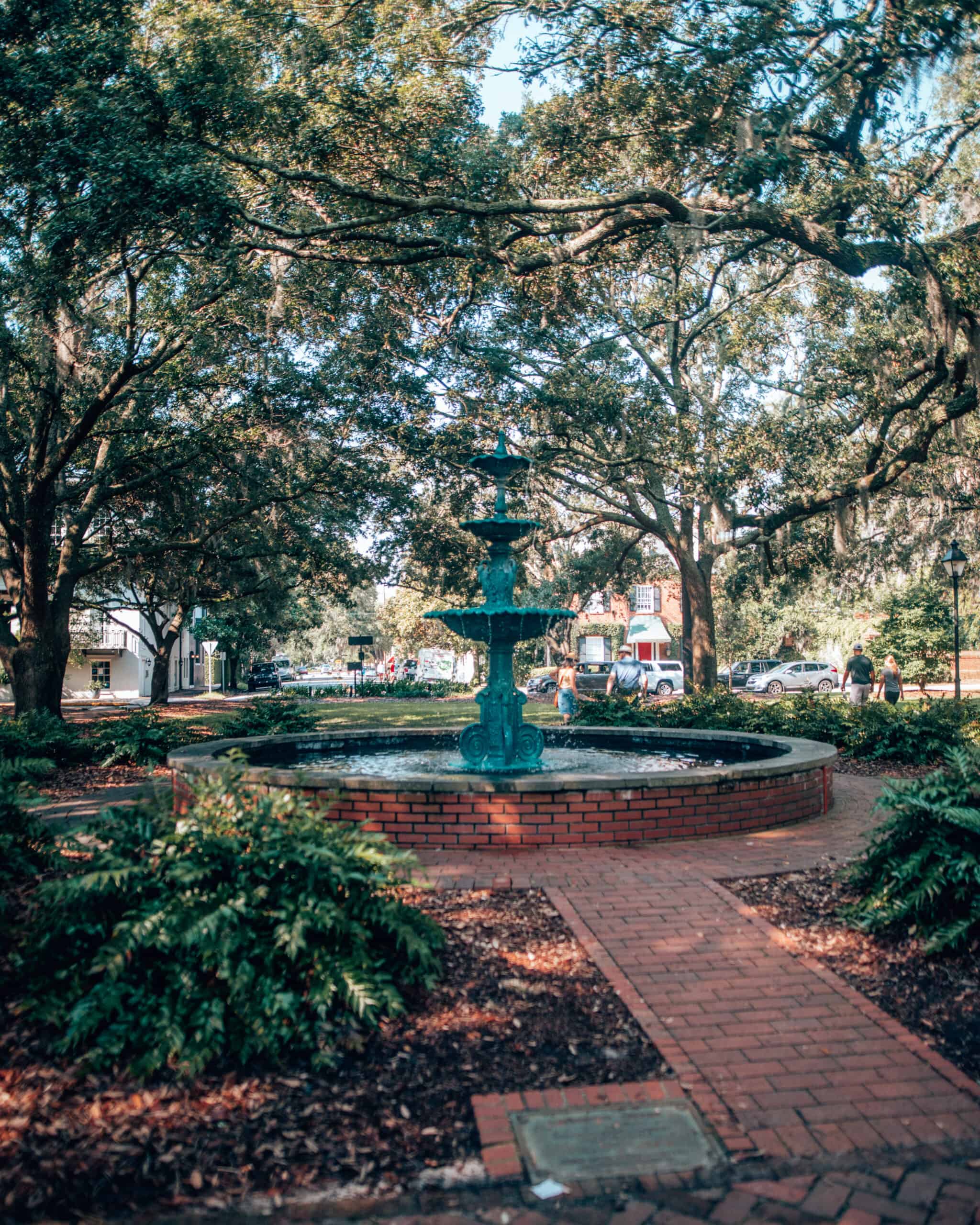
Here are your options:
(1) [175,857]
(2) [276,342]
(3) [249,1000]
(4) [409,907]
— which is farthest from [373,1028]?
(2) [276,342]

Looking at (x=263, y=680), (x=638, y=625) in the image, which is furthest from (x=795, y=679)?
(x=263, y=680)

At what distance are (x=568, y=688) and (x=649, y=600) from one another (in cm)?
3838

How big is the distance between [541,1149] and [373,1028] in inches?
37.5

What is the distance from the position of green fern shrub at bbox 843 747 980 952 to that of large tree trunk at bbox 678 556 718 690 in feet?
51.0

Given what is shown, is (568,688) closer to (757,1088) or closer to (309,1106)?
(757,1088)

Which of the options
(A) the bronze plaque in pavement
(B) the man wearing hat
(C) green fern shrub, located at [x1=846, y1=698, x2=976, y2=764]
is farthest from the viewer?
(B) the man wearing hat

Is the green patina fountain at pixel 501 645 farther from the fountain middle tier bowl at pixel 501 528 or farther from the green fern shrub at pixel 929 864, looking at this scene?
the green fern shrub at pixel 929 864

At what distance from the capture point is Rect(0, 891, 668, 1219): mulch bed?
2777 millimetres

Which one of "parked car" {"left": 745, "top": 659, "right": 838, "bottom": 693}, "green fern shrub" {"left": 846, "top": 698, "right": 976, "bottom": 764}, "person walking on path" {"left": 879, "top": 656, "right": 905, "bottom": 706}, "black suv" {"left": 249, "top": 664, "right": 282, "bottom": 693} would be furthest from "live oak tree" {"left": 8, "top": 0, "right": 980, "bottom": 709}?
"black suv" {"left": 249, "top": 664, "right": 282, "bottom": 693}

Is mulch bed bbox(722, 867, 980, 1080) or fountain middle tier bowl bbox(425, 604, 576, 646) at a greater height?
fountain middle tier bowl bbox(425, 604, 576, 646)

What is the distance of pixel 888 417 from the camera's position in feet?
53.2

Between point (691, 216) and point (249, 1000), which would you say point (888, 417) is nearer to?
point (691, 216)

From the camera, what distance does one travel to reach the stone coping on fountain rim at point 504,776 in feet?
22.0

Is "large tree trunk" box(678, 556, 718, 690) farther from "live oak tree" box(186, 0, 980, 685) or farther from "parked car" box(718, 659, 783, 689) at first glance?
"parked car" box(718, 659, 783, 689)
